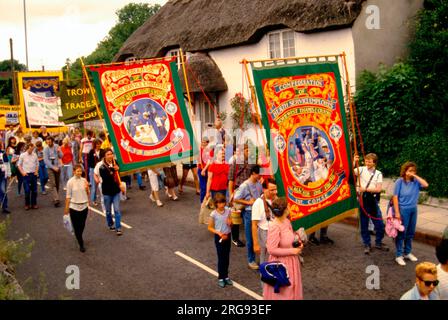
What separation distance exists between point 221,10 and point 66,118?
9.13 meters

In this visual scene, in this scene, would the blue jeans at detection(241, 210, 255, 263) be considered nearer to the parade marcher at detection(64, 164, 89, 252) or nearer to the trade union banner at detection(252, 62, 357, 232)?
the trade union banner at detection(252, 62, 357, 232)

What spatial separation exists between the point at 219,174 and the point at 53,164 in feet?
20.7

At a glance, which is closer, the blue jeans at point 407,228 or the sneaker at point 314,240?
the blue jeans at point 407,228

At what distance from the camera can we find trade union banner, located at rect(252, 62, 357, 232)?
739cm

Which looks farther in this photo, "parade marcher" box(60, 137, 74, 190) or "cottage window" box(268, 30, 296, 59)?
"cottage window" box(268, 30, 296, 59)

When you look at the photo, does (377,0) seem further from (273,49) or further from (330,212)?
(330,212)

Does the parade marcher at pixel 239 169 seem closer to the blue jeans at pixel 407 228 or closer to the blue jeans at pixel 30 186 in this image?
the blue jeans at pixel 407 228

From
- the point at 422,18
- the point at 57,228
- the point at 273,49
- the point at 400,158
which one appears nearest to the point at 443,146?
the point at 400,158

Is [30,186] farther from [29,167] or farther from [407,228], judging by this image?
[407,228]

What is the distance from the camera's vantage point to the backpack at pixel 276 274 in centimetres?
546

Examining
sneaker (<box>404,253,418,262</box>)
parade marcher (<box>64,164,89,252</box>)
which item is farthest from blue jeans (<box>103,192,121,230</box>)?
sneaker (<box>404,253,418,262</box>)

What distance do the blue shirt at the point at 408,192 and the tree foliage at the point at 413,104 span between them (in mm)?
4862

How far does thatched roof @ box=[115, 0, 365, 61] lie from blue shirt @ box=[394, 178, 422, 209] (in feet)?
28.2

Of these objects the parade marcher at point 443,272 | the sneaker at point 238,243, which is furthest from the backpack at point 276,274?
the sneaker at point 238,243
